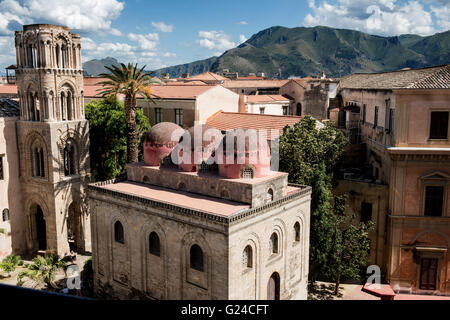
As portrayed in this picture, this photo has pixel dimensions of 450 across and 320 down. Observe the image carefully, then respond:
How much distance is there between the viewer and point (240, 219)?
15.8m

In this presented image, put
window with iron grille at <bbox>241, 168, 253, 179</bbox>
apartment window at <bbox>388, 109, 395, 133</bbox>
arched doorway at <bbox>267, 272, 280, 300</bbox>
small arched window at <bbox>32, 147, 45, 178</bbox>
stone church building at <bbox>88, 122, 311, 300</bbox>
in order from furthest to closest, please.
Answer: small arched window at <bbox>32, 147, 45, 178</bbox> < apartment window at <bbox>388, 109, 395, 133</bbox> < arched doorway at <bbox>267, 272, 280, 300</bbox> < window with iron grille at <bbox>241, 168, 253, 179</bbox> < stone church building at <bbox>88, 122, 311, 300</bbox>

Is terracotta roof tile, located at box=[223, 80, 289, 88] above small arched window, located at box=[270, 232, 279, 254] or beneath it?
above

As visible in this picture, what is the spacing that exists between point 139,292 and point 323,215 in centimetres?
1051

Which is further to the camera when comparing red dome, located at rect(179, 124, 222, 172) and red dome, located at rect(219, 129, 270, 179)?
red dome, located at rect(179, 124, 222, 172)

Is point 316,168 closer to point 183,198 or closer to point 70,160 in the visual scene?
point 183,198

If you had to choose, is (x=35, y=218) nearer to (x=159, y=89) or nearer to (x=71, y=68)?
(x=71, y=68)

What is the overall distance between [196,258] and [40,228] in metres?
15.5

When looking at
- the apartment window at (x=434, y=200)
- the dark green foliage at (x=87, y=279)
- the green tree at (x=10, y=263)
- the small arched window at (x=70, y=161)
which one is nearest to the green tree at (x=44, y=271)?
the green tree at (x=10, y=263)

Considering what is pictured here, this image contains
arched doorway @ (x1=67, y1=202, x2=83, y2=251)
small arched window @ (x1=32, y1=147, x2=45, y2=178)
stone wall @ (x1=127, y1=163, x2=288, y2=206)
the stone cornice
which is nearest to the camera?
the stone cornice

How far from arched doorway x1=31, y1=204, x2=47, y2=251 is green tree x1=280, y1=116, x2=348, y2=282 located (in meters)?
16.6

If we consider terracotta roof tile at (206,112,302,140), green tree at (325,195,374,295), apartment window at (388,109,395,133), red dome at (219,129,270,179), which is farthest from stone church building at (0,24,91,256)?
apartment window at (388,109,395,133)

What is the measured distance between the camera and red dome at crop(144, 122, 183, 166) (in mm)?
21297

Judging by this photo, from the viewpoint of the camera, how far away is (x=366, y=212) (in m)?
25.2

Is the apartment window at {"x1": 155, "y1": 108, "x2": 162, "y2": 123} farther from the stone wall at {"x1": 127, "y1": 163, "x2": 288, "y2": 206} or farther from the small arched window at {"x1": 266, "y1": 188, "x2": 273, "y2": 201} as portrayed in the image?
the small arched window at {"x1": 266, "y1": 188, "x2": 273, "y2": 201}
